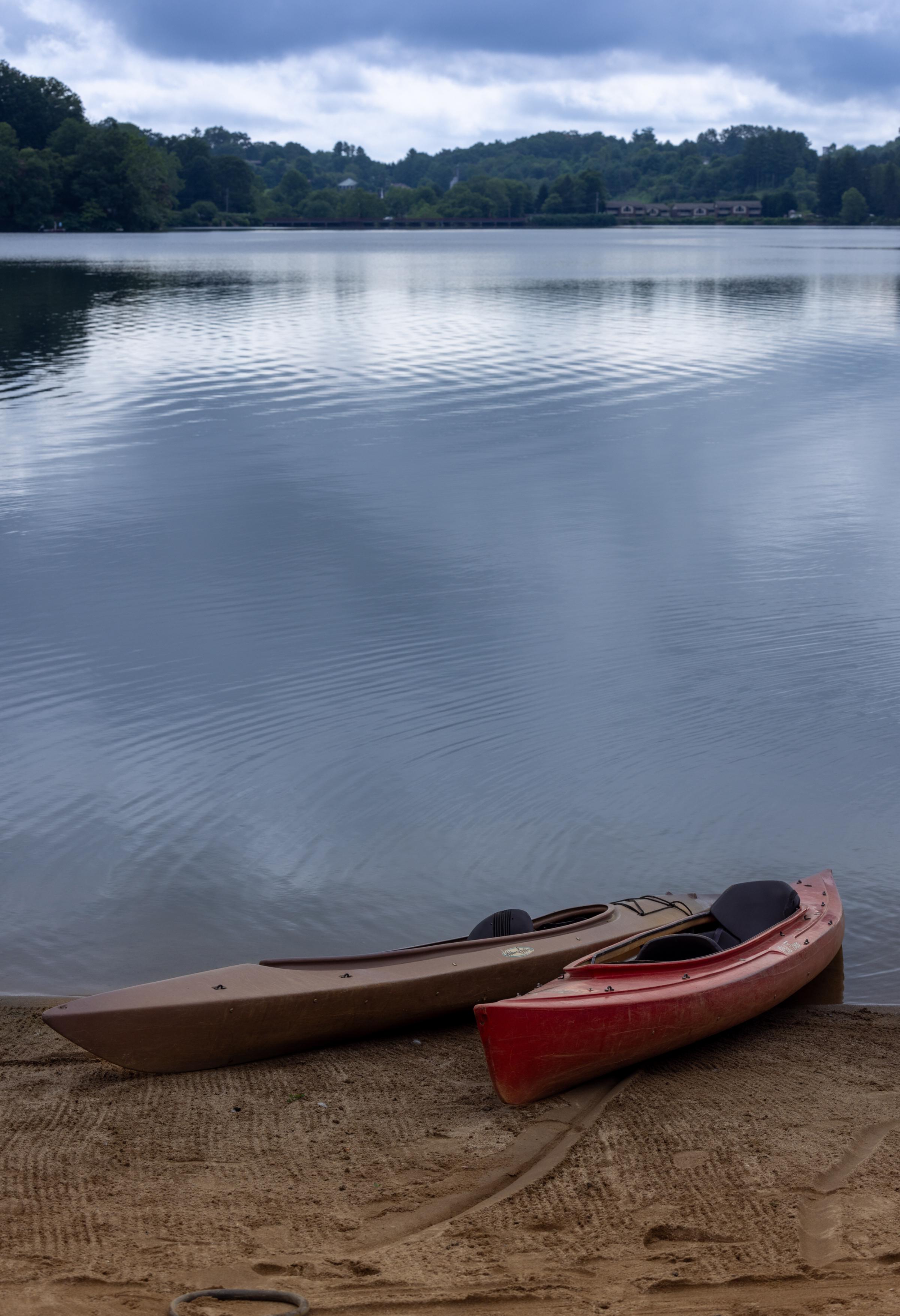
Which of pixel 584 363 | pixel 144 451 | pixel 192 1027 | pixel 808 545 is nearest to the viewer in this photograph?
pixel 192 1027

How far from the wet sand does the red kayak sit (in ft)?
0.66

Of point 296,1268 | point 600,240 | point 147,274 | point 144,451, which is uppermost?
point 600,240

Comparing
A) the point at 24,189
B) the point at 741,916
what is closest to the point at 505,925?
the point at 741,916

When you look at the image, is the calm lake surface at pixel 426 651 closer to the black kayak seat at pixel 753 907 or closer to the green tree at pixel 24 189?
the black kayak seat at pixel 753 907

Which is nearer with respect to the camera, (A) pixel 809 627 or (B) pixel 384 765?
(B) pixel 384 765

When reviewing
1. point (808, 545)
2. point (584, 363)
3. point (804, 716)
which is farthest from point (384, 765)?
point (584, 363)

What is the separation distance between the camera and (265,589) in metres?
16.3

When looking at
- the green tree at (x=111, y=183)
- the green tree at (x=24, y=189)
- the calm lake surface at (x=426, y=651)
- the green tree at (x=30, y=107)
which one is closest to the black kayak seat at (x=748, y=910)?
the calm lake surface at (x=426, y=651)

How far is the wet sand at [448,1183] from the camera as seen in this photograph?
186 inches

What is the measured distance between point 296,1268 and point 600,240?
6157 inches

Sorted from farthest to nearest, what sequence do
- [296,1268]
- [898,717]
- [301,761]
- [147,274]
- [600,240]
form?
[600,240] → [147,274] → [898,717] → [301,761] → [296,1268]

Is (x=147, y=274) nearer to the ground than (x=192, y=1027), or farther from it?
farther from it

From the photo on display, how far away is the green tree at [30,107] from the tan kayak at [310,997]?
193 meters

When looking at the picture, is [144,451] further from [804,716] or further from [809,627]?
[804,716]
